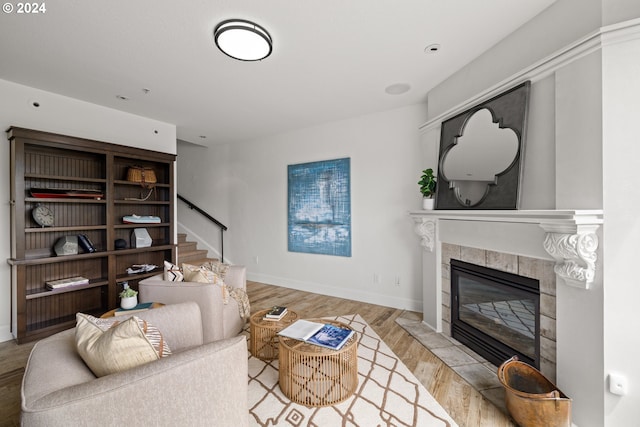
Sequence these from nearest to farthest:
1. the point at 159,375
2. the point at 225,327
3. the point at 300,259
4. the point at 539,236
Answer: the point at 159,375, the point at 539,236, the point at 225,327, the point at 300,259

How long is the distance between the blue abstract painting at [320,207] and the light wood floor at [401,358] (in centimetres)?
85

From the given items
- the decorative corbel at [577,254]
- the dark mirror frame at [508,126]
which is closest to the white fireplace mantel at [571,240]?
the decorative corbel at [577,254]

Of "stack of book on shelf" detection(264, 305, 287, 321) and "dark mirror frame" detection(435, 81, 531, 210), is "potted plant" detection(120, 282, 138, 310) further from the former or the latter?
"dark mirror frame" detection(435, 81, 531, 210)

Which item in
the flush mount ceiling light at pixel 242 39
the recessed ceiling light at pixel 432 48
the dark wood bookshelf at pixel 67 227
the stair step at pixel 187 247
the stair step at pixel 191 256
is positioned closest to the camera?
the flush mount ceiling light at pixel 242 39

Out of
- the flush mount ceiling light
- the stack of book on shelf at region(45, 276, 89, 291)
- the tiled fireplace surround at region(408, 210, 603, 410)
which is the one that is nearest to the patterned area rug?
the tiled fireplace surround at region(408, 210, 603, 410)

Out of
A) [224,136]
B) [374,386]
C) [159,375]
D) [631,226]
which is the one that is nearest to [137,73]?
[224,136]

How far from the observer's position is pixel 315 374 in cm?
191

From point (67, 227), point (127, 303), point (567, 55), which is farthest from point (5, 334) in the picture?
point (567, 55)

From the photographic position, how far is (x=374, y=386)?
202 cm

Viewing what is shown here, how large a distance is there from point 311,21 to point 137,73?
5.94 ft

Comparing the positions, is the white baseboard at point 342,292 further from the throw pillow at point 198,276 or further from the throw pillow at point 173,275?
the throw pillow at point 173,275

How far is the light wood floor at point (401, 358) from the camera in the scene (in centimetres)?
175

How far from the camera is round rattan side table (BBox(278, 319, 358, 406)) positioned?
1816 mm

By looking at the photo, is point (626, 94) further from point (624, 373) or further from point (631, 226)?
point (624, 373)
